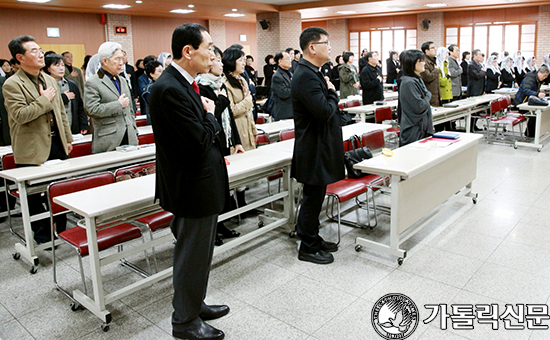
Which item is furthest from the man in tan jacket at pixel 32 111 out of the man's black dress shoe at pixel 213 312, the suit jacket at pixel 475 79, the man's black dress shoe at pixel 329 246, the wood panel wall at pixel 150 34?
the wood panel wall at pixel 150 34

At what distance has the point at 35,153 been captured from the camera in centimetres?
371

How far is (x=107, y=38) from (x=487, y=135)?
37.0 feet

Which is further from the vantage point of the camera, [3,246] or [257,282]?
[3,246]

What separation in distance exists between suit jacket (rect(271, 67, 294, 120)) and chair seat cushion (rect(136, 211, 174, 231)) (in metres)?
3.47

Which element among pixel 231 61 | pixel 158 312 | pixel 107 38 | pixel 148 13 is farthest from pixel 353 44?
pixel 158 312

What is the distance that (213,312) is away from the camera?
2.70m

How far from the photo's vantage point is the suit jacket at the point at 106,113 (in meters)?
3.85

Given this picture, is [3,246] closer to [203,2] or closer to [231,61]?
[231,61]

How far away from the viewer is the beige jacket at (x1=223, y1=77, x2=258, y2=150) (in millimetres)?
3914

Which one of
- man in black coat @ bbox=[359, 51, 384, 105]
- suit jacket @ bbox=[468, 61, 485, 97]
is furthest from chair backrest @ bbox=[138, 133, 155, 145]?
suit jacket @ bbox=[468, 61, 485, 97]

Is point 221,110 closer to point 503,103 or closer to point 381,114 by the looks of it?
point 381,114

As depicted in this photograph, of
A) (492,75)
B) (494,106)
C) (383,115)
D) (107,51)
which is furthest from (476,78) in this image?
(107,51)

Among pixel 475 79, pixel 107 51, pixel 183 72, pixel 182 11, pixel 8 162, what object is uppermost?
pixel 182 11

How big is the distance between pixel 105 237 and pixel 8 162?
1.54 m
